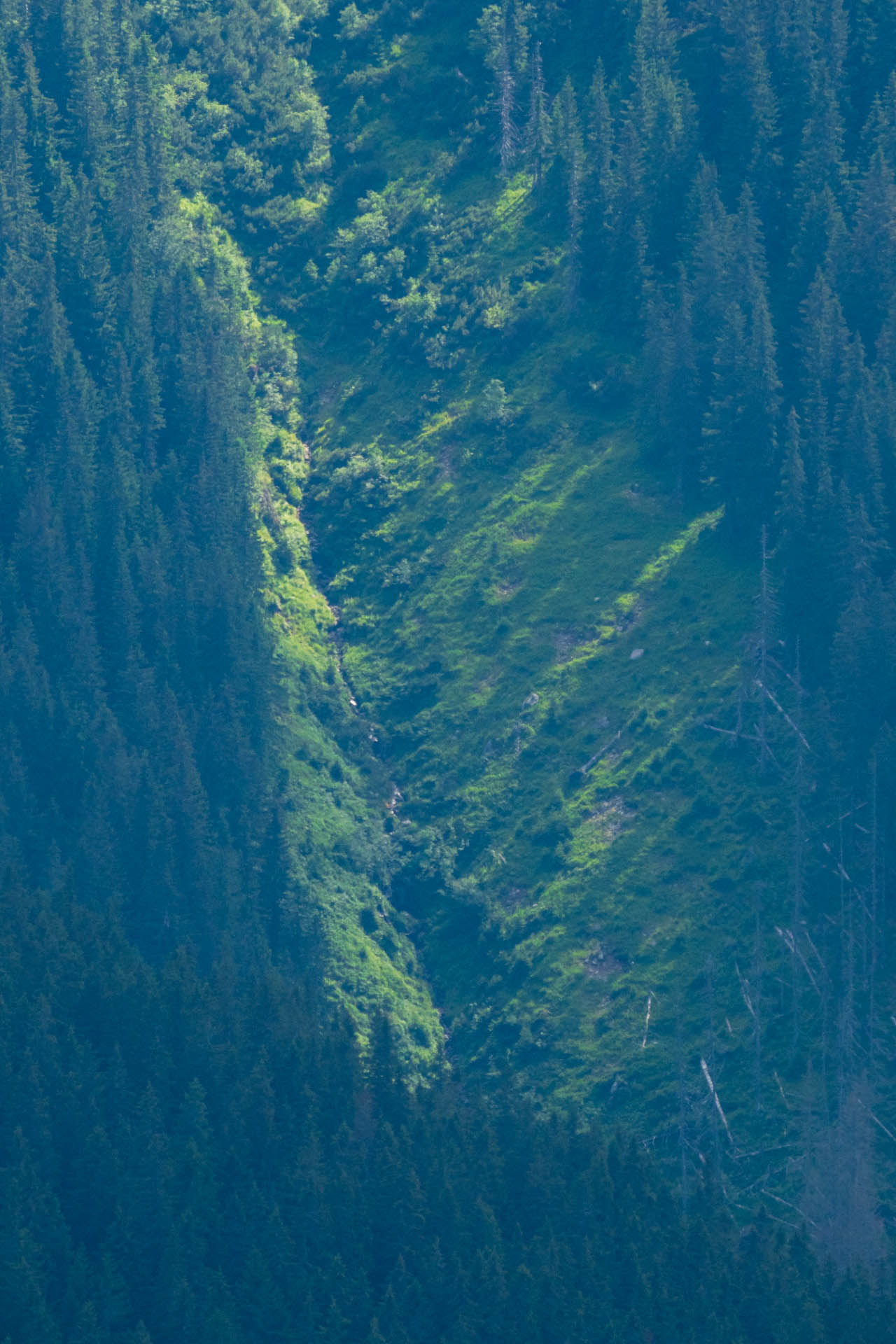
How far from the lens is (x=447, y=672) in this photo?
15762cm

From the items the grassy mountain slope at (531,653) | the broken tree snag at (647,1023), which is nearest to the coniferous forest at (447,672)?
the broken tree snag at (647,1023)

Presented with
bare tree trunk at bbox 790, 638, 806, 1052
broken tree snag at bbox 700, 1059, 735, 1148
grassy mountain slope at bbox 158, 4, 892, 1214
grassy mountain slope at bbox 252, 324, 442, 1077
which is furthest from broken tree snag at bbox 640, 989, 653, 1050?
grassy mountain slope at bbox 252, 324, 442, 1077

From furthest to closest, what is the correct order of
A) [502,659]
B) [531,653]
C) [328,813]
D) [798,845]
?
1. [502,659]
2. [531,653]
3. [328,813]
4. [798,845]

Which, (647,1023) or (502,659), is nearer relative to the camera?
(647,1023)

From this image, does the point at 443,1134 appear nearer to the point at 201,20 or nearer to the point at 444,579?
the point at 444,579

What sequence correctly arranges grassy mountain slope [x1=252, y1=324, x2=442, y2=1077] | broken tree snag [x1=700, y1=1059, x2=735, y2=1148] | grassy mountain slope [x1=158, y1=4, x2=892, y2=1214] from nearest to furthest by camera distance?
broken tree snag [x1=700, y1=1059, x2=735, y2=1148] → grassy mountain slope [x1=158, y1=4, x2=892, y2=1214] → grassy mountain slope [x1=252, y1=324, x2=442, y2=1077]

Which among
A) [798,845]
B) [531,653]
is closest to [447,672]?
[531,653]

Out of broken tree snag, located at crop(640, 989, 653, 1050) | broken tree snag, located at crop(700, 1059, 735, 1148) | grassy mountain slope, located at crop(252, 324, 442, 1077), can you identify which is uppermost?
grassy mountain slope, located at crop(252, 324, 442, 1077)

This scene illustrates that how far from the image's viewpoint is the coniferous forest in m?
120

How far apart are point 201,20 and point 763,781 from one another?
67549mm

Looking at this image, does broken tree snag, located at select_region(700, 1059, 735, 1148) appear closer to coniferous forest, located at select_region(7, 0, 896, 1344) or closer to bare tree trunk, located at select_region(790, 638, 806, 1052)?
coniferous forest, located at select_region(7, 0, 896, 1344)

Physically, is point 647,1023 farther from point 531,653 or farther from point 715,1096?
point 531,653

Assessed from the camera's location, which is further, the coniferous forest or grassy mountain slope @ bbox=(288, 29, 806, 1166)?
grassy mountain slope @ bbox=(288, 29, 806, 1166)

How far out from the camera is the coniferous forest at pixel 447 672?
119812 millimetres
